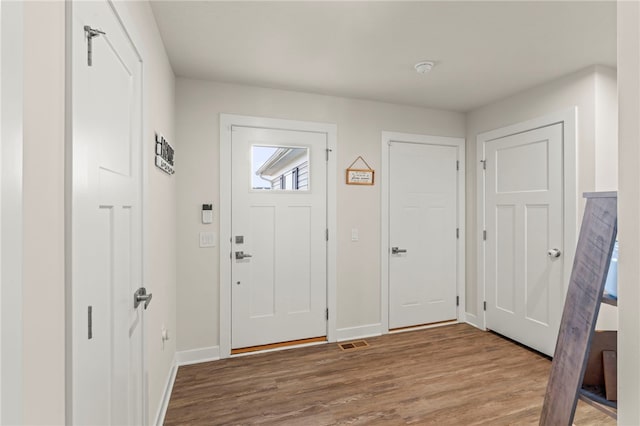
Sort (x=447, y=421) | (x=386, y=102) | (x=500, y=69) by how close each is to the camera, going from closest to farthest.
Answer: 1. (x=447, y=421)
2. (x=500, y=69)
3. (x=386, y=102)

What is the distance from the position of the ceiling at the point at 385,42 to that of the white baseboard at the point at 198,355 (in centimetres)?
234

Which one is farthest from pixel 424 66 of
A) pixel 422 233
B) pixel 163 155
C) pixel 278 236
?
pixel 163 155

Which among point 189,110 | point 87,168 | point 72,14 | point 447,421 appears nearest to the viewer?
point 72,14

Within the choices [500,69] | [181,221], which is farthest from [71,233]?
[500,69]

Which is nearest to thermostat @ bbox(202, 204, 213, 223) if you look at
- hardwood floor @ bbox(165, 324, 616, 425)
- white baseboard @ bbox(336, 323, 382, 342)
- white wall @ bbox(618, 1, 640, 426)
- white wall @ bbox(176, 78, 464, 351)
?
white wall @ bbox(176, 78, 464, 351)

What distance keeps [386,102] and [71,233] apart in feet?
10.3

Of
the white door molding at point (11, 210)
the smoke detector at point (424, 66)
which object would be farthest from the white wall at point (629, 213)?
the smoke detector at point (424, 66)

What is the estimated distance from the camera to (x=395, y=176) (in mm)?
3451

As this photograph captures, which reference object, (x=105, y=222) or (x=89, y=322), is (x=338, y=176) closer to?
(x=105, y=222)

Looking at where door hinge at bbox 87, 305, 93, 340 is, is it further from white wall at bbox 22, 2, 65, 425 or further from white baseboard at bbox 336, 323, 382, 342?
white baseboard at bbox 336, 323, 382, 342

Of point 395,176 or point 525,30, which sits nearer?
point 525,30

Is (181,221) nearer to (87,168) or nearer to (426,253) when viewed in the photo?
(87,168)

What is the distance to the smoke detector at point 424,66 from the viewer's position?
2468mm

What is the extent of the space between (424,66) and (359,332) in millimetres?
2514
